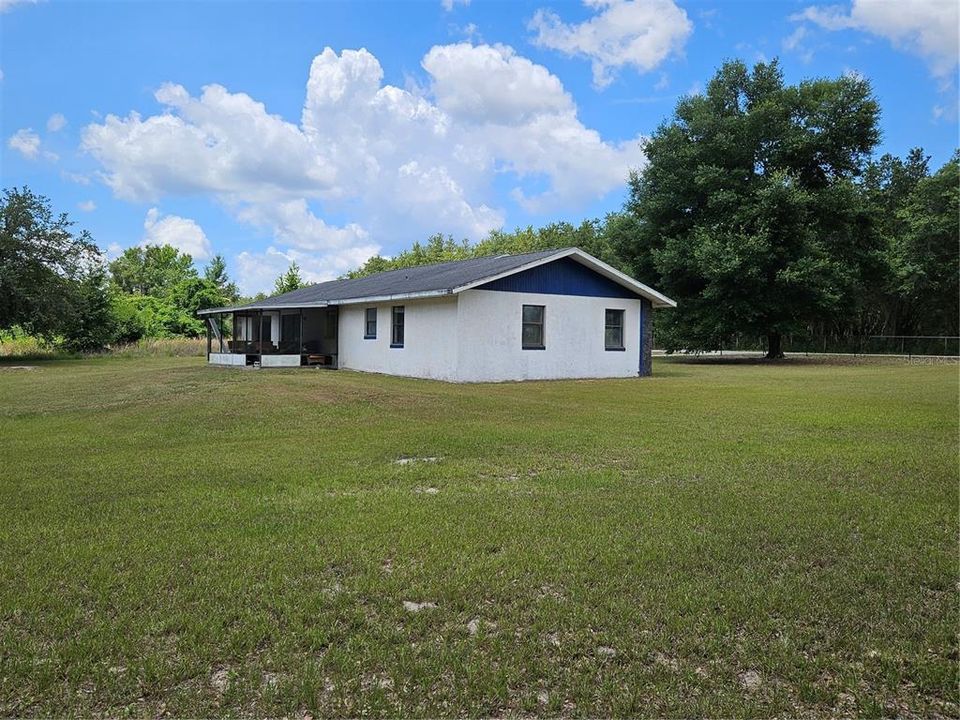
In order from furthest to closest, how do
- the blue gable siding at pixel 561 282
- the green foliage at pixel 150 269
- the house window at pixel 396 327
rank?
the green foliage at pixel 150 269 < the house window at pixel 396 327 < the blue gable siding at pixel 561 282

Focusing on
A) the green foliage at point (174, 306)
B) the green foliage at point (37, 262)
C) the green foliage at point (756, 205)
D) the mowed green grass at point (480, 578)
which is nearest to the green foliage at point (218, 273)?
the green foliage at point (174, 306)

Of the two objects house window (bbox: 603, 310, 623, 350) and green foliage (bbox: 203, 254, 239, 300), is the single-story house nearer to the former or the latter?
house window (bbox: 603, 310, 623, 350)

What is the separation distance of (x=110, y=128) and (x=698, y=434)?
17.9 metres

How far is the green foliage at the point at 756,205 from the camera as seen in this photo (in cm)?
2848

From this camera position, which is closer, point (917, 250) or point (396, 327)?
point (396, 327)

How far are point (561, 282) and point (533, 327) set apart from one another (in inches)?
63.0

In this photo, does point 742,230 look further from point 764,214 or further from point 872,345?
point 872,345

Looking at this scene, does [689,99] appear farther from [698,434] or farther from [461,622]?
[461,622]

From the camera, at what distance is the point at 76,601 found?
352cm

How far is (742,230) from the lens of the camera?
95.2 feet

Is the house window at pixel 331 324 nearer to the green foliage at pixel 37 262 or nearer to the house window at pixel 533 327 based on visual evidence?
the house window at pixel 533 327

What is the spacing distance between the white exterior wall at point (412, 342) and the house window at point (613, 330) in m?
5.35

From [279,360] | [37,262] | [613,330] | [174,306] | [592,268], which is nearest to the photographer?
[592,268]

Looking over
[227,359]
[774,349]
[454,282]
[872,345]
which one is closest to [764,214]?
[774,349]
